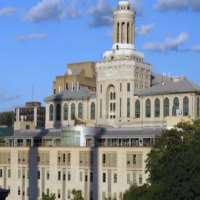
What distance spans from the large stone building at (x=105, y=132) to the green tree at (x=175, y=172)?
27.2m

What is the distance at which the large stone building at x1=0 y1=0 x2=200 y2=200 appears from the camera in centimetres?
11656

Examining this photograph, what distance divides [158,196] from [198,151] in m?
5.41

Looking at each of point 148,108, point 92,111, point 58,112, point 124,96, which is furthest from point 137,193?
point 58,112

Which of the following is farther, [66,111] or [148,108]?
[66,111]

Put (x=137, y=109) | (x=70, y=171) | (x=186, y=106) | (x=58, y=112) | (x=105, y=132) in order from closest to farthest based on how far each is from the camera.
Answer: (x=70, y=171), (x=105, y=132), (x=186, y=106), (x=137, y=109), (x=58, y=112)

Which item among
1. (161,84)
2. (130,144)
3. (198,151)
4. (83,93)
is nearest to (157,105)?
(161,84)

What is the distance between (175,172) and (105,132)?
62522 millimetres

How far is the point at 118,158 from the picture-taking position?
Answer: 379 ft

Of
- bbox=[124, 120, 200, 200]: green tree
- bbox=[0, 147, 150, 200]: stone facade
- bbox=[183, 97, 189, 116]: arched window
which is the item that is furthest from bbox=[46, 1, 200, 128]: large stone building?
bbox=[124, 120, 200, 200]: green tree

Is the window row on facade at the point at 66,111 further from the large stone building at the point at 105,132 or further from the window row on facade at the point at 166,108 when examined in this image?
the window row on facade at the point at 166,108

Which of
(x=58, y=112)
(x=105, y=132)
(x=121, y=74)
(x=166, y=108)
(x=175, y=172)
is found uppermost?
(x=121, y=74)

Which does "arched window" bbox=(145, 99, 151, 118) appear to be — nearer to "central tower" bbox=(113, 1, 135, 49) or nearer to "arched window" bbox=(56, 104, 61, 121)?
"central tower" bbox=(113, 1, 135, 49)

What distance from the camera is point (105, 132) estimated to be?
131875 millimetres

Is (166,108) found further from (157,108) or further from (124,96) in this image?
(124,96)
